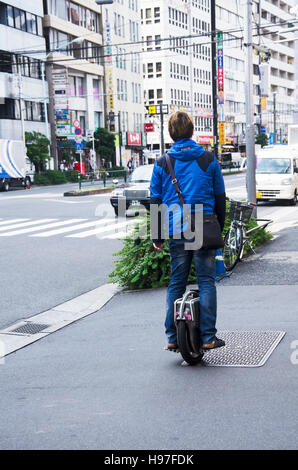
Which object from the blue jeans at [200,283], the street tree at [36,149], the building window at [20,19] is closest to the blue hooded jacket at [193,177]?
the blue jeans at [200,283]

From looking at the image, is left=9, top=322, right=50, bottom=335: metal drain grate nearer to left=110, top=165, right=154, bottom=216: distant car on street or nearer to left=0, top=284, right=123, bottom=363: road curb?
left=0, top=284, right=123, bottom=363: road curb

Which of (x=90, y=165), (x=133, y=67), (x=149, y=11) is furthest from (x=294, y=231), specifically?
(x=149, y=11)

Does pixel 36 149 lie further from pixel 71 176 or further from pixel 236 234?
pixel 236 234

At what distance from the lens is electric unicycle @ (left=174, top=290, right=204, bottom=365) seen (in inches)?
204

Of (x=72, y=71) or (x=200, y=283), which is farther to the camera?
(x=72, y=71)

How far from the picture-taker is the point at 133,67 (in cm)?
8275

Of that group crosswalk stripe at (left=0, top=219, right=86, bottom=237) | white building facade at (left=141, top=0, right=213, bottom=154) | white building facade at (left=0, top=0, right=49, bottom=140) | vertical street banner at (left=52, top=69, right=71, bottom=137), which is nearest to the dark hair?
crosswalk stripe at (left=0, top=219, right=86, bottom=237)

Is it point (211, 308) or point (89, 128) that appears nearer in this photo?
point (211, 308)

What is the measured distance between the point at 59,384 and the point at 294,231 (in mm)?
10845

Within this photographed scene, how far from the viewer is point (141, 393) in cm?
477

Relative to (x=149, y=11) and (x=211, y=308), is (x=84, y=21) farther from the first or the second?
(x=211, y=308)

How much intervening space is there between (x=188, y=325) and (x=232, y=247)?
5441 mm

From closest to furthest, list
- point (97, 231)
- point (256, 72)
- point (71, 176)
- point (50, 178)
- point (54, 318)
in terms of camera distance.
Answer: point (54, 318) → point (97, 231) → point (50, 178) → point (71, 176) → point (256, 72)

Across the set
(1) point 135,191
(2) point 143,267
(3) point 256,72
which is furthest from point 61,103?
(2) point 143,267
